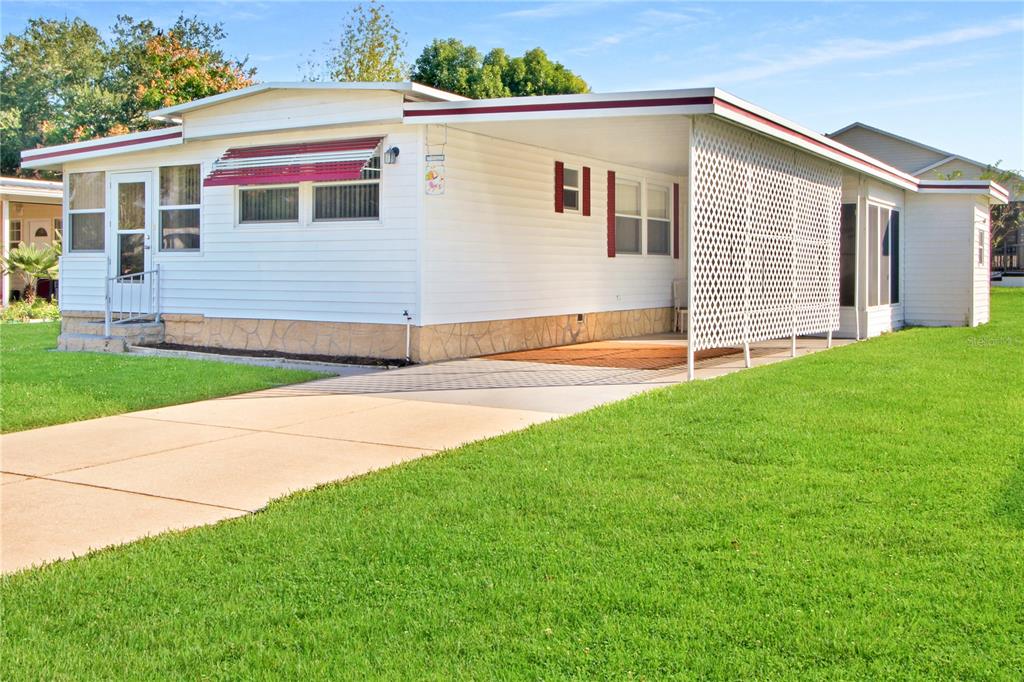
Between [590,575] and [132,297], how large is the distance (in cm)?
1264

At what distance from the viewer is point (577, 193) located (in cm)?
1537

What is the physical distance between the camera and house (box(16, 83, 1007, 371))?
11656 mm

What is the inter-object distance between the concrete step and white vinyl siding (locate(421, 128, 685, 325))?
482 cm

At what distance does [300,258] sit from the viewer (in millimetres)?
13250

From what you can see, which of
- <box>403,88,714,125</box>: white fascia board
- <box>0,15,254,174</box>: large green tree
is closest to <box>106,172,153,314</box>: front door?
<box>403,88,714,125</box>: white fascia board

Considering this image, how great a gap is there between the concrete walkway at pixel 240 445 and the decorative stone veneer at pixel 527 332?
98 centimetres

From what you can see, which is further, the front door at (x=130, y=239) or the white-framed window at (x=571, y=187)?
the front door at (x=130, y=239)

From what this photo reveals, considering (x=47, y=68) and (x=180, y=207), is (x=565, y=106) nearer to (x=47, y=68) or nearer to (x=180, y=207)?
(x=180, y=207)

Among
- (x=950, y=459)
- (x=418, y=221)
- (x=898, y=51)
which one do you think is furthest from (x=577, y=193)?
(x=950, y=459)

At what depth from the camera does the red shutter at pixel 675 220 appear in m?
18.5

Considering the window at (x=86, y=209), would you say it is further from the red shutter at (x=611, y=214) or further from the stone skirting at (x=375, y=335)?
the red shutter at (x=611, y=214)

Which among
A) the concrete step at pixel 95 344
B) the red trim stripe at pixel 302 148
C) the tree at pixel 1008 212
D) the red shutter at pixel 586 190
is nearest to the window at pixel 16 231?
the concrete step at pixel 95 344

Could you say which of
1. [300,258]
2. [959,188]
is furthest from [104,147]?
[959,188]

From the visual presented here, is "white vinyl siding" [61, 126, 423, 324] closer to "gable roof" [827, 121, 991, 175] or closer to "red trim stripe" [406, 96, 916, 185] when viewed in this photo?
"red trim stripe" [406, 96, 916, 185]
